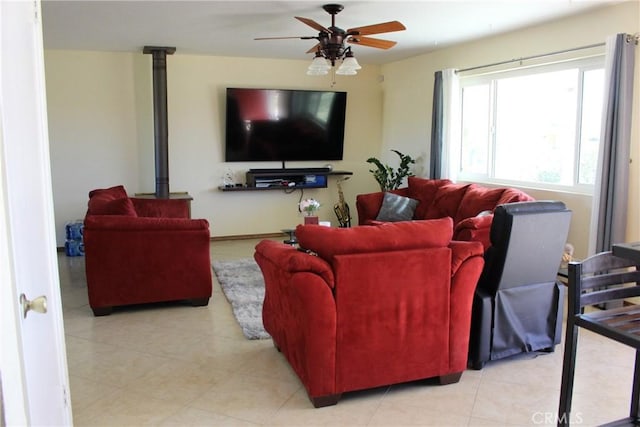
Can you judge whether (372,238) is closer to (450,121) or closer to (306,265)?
(306,265)

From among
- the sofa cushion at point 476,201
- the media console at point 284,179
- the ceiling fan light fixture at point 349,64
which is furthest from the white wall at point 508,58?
the ceiling fan light fixture at point 349,64

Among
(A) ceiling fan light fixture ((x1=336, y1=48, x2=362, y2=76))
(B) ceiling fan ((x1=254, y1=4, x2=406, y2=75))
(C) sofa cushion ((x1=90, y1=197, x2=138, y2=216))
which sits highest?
(B) ceiling fan ((x1=254, y1=4, x2=406, y2=75))

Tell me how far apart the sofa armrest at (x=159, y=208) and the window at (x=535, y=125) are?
350 centimetres

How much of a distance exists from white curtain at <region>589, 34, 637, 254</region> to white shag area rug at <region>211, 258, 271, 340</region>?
2.95 metres

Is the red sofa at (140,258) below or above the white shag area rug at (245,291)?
above

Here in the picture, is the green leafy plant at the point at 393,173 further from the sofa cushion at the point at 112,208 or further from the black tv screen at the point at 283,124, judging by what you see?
the sofa cushion at the point at 112,208

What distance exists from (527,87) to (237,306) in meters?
3.83

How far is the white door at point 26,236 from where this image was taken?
4.65 ft

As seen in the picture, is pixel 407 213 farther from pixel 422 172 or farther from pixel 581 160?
pixel 581 160

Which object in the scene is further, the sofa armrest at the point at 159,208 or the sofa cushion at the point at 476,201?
the sofa armrest at the point at 159,208

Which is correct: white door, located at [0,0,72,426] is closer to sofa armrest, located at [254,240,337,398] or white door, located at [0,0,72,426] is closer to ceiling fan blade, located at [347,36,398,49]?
sofa armrest, located at [254,240,337,398]

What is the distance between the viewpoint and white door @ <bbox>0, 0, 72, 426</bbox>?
1417 millimetres

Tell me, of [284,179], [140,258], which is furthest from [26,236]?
[284,179]

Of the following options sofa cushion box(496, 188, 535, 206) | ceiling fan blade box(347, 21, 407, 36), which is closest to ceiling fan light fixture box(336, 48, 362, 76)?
ceiling fan blade box(347, 21, 407, 36)
